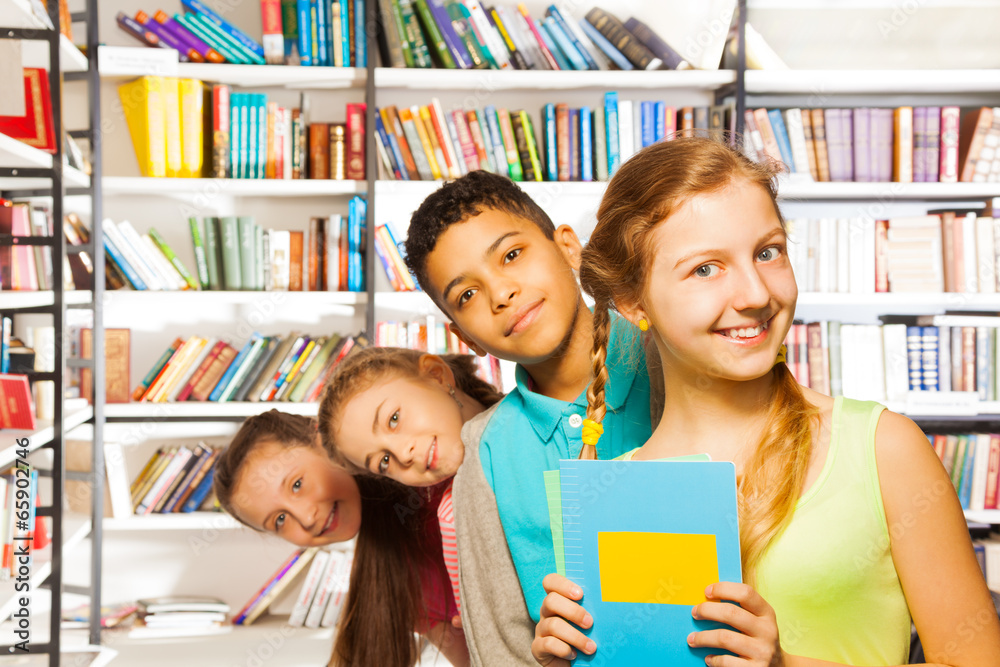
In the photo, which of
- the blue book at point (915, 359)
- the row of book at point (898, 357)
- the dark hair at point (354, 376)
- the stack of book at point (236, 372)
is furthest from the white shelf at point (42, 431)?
the blue book at point (915, 359)

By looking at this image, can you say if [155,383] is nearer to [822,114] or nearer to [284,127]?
[284,127]

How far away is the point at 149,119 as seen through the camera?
8.21ft

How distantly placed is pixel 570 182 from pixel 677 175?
187cm

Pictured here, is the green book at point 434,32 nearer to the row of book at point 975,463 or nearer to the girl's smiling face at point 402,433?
the girl's smiling face at point 402,433

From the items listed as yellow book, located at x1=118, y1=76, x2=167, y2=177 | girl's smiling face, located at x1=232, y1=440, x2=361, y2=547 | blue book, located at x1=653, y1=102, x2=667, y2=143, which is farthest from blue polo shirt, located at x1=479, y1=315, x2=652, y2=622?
yellow book, located at x1=118, y1=76, x2=167, y2=177

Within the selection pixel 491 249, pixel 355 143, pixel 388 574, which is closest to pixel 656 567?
pixel 491 249

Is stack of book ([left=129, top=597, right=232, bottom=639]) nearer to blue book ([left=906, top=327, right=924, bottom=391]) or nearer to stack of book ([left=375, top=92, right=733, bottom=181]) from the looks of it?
stack of book ([left=375, top=92, right=733, bottom=181])

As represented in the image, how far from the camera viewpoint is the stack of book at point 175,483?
8.57ft

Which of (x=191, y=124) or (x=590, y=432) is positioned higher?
(x=191, y=124)

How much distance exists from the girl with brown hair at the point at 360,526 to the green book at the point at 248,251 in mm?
1155

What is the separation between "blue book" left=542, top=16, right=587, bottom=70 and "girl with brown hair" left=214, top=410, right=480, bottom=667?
69.0 inches

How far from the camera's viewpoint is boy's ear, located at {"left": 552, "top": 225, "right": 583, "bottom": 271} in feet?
Result: 3.50

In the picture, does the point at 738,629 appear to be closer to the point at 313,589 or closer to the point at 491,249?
the point at 491,249

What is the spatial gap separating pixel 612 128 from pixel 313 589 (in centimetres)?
208
